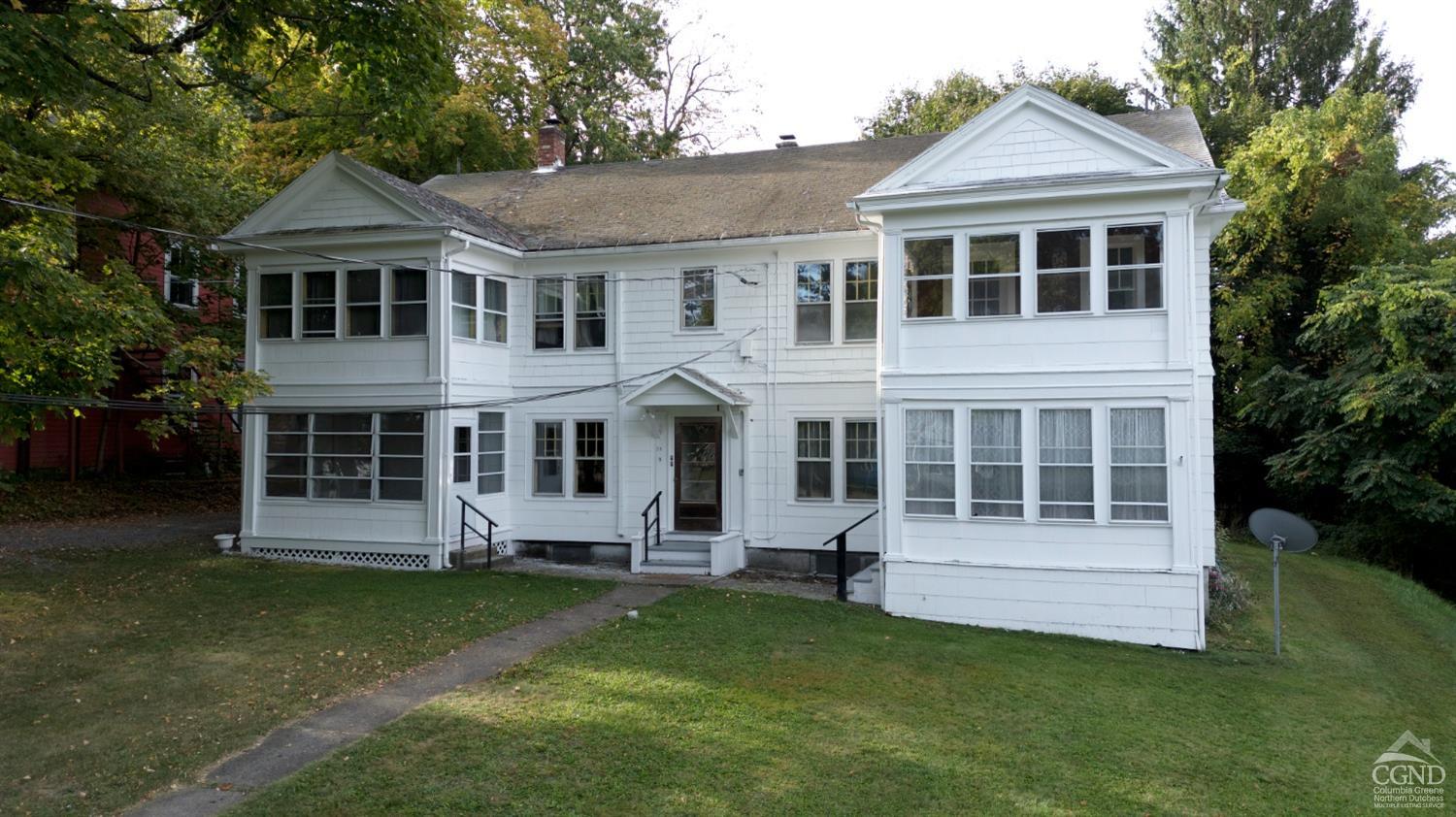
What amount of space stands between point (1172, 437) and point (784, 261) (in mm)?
6812

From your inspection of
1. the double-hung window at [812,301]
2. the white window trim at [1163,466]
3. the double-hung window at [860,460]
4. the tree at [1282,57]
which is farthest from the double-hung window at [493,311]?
the tree at [1282,57]

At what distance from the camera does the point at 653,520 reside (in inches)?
644

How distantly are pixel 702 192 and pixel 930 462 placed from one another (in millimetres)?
8064

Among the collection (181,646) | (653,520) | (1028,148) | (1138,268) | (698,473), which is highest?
(1028,148)

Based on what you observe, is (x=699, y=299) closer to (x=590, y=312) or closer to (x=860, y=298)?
(x=590, y=312)

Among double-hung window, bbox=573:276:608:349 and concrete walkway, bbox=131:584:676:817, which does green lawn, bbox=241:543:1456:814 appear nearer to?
concrete walkway, bbox=131:584:676:817

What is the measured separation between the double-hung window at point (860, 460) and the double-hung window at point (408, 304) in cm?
733

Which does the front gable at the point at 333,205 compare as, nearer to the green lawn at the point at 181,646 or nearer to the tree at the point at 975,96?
the green lawn at the point at 181,646

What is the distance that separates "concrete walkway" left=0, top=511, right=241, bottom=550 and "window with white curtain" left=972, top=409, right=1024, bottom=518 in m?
14.7

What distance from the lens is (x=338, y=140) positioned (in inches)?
961

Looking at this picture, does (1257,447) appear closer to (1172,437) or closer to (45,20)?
(1172,437)

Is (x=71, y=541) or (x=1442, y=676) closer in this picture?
(x=1442, y=676)

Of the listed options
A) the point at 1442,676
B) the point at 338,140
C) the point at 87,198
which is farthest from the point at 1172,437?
the point at 87,198

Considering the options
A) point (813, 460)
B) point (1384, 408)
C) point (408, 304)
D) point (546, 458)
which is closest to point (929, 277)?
point (813, 460)
